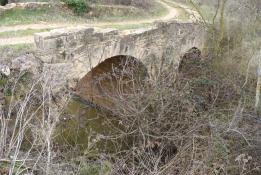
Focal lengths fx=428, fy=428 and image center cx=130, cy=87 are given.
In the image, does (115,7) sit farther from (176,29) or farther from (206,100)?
(206,100)

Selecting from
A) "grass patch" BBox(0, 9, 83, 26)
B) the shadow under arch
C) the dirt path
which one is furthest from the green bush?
the shadow under arch

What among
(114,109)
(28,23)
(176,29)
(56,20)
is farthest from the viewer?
(56,20)

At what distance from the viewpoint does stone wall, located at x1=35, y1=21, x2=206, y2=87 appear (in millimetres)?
9352

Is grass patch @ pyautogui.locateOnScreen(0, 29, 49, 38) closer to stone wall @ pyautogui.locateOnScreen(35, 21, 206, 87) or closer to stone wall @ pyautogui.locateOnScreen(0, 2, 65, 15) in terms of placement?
stone wall @ pyautogui.locateOnScreen(0, 2, 65, 15)

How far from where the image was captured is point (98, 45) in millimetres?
10438

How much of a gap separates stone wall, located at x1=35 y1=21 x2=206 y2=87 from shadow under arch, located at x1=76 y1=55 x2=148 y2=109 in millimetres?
322

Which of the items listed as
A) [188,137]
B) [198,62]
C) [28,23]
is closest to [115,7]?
[28,23]

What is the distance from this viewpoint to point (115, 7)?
21.4m

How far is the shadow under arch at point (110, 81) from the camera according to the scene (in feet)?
37.5

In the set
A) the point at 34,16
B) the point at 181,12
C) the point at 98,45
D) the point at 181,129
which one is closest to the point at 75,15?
the point at 34,16

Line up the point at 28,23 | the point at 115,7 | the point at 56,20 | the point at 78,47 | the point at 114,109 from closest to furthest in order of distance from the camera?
1. the point at 78,47
2. the point at 114,109
3. the point at 28,23
4. the point at 56,20
5. the point at 115,7

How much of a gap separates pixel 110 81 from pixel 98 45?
2083 mm

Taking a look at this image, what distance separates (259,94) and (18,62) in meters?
6.41

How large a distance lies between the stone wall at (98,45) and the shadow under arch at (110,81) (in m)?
0.32
